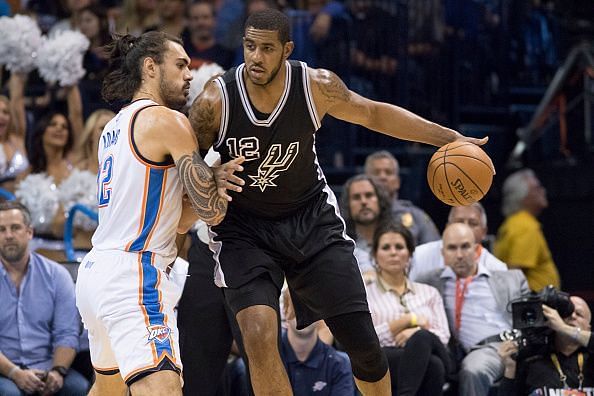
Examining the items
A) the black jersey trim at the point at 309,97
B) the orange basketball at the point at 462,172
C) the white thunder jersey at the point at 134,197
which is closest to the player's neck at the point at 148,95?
the white thunder jersey at the point at 134,197

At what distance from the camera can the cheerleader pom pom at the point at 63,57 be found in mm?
8555

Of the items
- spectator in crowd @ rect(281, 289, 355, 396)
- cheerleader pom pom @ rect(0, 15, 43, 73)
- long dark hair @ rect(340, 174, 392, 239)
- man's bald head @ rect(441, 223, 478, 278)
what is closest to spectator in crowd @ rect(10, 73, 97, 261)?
cheerleader pom pom @ rect(0, 15, 43, 73)

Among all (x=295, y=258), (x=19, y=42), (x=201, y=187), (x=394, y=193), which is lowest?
(x=295, y=258)

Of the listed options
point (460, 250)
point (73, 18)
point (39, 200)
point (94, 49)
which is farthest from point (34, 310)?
point (73, 18)

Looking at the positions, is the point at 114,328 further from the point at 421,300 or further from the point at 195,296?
the point at 421,300

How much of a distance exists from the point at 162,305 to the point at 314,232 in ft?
3.03

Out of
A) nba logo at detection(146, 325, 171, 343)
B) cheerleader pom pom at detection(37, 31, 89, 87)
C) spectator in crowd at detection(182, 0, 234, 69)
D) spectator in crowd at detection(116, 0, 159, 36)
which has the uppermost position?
spectator in crowd at detection(116, 0, 159, 36)

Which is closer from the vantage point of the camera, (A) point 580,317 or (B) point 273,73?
(B) point 273,73

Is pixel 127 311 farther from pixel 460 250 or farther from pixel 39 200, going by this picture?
pixel 39 200

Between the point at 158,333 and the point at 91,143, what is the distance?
4.06 metres

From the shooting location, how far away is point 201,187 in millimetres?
4672

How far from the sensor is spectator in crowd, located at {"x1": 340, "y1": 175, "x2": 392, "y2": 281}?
7.96 m

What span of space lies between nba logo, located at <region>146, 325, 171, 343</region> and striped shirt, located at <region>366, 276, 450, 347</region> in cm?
274

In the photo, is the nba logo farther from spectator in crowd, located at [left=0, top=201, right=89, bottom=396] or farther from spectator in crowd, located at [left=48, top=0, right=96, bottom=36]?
spectator in crowd, located at [left=48, top=0, right=96, bottom=36]
